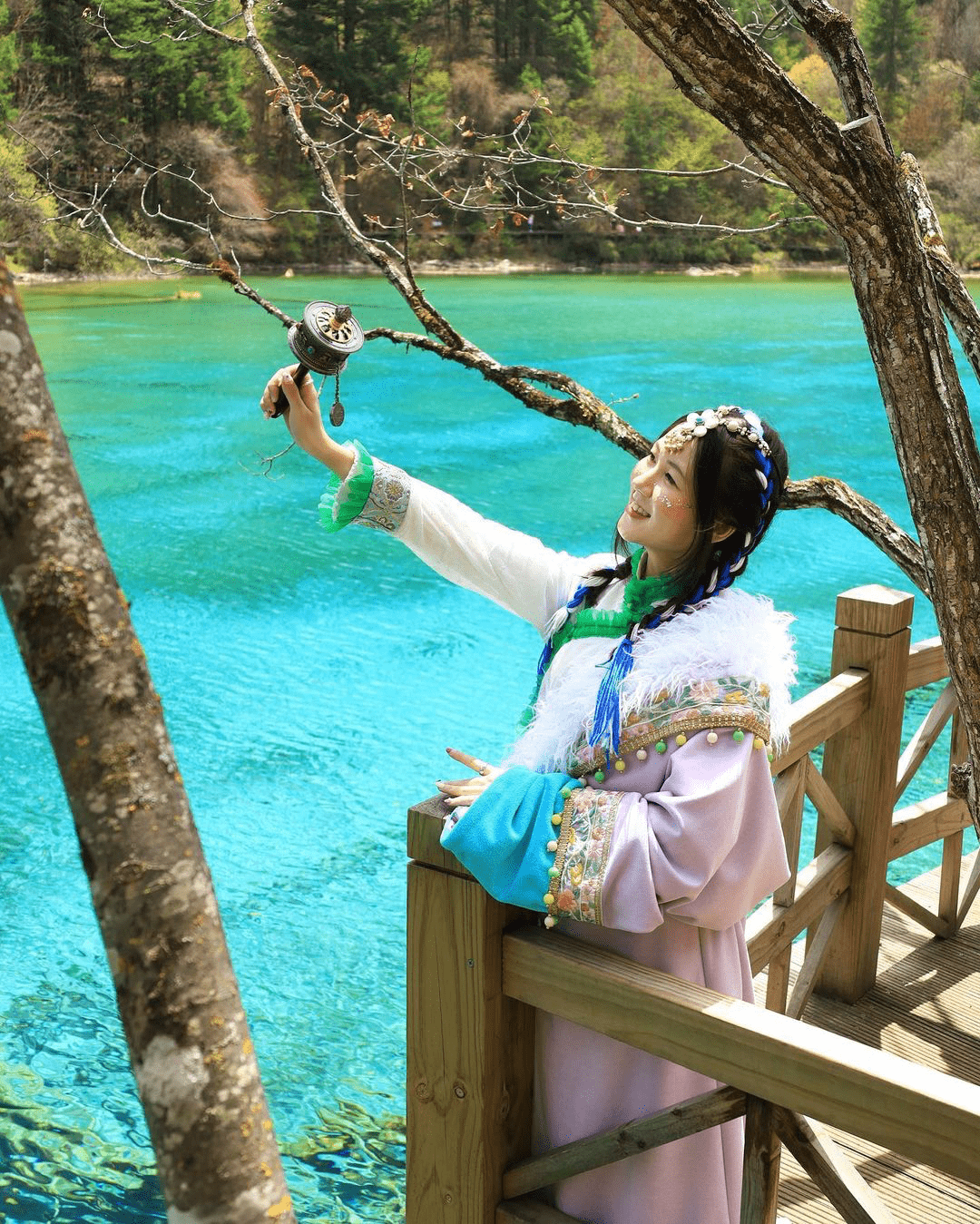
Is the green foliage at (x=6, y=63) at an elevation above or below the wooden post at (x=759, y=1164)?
above

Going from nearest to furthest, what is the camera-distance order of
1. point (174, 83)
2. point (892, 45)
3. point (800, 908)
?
point (800, 908) → point (174, 83) → point (892, 45)

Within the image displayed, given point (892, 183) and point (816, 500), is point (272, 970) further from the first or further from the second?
point (892, 183)

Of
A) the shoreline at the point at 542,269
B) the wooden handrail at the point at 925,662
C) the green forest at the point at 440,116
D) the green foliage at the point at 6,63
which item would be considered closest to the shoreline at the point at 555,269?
the shoreline at the point at 542,269

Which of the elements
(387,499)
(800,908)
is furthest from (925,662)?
(387,499)

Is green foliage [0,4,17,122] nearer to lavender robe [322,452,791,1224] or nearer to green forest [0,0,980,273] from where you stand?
green forest [0,0,980,273]

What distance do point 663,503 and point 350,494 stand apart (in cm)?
35

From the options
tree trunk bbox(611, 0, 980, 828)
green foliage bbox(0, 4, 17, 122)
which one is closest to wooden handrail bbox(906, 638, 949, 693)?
tree trunk bbox(611, 0, 980, 828)

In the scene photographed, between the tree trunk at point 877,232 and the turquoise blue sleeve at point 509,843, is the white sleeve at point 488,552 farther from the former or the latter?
the tree trunk at point 877,232

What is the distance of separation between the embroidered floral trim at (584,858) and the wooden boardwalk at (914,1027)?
2.80 ft

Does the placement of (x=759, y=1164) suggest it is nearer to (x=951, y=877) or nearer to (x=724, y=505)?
(x=724, y=505)

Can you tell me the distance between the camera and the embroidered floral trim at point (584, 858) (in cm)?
105

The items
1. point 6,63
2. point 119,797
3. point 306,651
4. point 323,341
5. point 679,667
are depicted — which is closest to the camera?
point 119,797

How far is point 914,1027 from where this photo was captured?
2086 mm

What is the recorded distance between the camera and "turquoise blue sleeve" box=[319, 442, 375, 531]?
4.33ft
